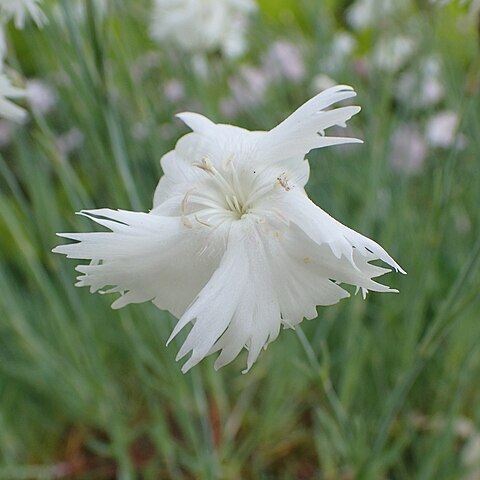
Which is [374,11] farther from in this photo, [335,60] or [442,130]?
[442,130]

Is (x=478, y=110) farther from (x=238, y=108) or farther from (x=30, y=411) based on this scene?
(x=30, y=411)

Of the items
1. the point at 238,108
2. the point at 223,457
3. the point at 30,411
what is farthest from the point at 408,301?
the point at 30,411

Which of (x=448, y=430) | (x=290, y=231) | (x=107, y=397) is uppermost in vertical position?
(x=290, y=231)

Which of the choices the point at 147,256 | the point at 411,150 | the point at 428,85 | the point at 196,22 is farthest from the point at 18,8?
the point at 428,85

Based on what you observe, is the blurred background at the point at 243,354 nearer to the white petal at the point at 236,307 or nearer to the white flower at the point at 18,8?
the white flower at the point at 18,8

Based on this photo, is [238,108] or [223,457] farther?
[238,108]

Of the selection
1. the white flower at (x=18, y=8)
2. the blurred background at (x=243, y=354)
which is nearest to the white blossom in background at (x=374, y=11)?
the blurred background at (x=243, y=354)
